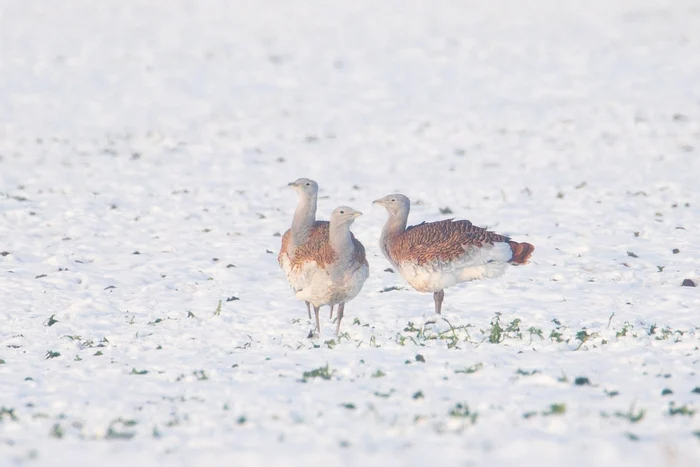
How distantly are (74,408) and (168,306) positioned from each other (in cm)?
362

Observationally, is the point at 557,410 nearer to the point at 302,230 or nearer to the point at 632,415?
the point at 632,415

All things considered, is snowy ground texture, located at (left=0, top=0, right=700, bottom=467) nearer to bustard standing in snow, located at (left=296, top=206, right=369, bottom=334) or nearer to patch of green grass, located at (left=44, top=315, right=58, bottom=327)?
patch of green grass, located at (left=44, top=315, right=58, bottom=327)

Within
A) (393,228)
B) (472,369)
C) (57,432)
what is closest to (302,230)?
(393,228)

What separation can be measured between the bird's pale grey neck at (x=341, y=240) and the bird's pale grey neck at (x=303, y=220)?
55 centimetres

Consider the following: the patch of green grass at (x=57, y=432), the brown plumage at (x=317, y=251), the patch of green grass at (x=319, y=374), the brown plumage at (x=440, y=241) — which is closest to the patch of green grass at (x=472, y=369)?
the patch of green grass at (x=319, y=374)

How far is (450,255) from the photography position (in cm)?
971

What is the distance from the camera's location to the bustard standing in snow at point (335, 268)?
9.41 m

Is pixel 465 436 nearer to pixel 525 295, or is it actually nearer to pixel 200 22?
pixel 525 295

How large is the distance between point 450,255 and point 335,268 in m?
1.22

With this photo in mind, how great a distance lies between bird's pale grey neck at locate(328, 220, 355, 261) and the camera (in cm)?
945

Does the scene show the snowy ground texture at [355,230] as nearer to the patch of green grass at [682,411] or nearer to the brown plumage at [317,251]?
the patch of green grass at [682,411]

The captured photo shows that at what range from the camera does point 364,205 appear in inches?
630

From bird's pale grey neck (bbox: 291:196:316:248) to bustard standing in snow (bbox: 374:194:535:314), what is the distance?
0.99 meters

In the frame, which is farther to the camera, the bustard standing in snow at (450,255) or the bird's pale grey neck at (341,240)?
the bustard standing in snow at (450,255)
